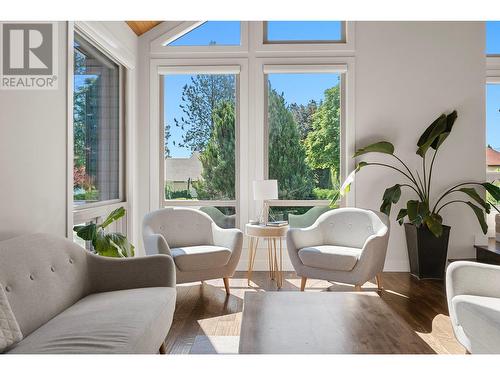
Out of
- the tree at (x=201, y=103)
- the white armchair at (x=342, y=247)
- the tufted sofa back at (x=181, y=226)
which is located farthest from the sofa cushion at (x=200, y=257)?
the tree at (x=201, y=103)

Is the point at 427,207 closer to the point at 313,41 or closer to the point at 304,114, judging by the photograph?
the point at 304,114

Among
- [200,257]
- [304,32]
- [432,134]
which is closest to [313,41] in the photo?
[304,32]

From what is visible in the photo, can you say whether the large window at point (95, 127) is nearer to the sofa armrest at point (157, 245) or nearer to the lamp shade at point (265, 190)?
the sofa armrest at point (157, 245)

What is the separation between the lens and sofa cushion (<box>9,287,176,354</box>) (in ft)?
5.32

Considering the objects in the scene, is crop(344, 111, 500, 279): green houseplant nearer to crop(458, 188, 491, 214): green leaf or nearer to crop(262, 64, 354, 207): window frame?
crop(458, 188, 491, 214): green leaf

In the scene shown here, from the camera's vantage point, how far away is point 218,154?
16.4 ft

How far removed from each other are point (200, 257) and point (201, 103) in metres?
2.21

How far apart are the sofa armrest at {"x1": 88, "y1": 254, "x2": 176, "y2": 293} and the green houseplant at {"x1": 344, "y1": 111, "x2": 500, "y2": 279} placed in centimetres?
268

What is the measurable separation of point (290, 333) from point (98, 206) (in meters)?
2.62

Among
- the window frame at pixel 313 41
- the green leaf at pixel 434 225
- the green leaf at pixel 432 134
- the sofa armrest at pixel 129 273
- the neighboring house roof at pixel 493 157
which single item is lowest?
the sofa armrest at pixel 129 273

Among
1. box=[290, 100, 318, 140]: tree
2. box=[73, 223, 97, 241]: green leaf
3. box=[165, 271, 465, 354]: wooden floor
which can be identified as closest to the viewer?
box=[165, 271, 465, 354]: wooden floor

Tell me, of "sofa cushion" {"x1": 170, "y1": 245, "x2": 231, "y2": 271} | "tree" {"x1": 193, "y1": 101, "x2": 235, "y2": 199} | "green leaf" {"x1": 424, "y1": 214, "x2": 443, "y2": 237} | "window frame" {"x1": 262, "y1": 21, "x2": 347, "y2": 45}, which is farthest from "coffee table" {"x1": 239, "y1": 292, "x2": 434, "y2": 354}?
"window frame" {"x1": 262, "y1": 21, "x2": 347, "y2": 45}

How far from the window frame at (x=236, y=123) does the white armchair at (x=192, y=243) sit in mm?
854

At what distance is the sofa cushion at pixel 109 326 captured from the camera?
5.32 feet
